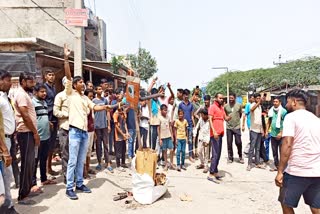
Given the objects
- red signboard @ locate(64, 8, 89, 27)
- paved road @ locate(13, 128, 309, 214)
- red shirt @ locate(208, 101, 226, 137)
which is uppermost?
red signboard @ locate(64, 8, 89, 27)

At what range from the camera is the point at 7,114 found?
4172mm

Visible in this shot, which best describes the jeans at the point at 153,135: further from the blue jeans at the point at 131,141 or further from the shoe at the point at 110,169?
the shoe at the point at 110,169

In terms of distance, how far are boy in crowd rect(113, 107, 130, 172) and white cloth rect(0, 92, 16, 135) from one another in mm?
3250

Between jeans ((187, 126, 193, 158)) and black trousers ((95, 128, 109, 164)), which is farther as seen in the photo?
jeans ((187, 126, 193, 158))

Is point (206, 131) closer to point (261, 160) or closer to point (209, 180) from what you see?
point (209, 180)

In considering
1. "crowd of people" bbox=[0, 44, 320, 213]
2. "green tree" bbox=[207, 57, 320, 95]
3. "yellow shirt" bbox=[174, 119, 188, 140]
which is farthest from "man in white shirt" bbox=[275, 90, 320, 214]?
"green tree" bbox=[207, 57, 320, 95]

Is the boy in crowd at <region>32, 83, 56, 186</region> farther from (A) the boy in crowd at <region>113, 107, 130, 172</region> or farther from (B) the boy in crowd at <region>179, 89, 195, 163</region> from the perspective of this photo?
(B) the boy in crowd at <region>179, 89, 195, 163</region>

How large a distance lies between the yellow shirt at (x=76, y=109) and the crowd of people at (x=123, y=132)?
2cm

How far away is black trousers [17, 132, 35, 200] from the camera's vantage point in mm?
4914

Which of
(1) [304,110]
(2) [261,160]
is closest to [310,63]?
(2) [261,160]

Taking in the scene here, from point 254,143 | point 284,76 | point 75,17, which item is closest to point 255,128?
point 254,143

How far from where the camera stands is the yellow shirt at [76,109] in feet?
17.4

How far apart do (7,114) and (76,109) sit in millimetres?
1310

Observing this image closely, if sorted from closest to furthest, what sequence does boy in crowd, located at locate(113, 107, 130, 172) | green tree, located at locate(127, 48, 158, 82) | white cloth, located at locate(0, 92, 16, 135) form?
white cloth, located at locate(0, 92, 16, 135), boy in crowd, located at locate(113, 107, 130, 172), green tree, located at locate(127, 48, 158, 82)
